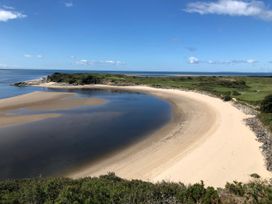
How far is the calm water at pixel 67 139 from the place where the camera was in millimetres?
18406

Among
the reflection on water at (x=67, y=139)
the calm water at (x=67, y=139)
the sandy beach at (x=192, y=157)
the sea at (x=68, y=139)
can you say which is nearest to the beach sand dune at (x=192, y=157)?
the sandy beach at (x=192, y=157)

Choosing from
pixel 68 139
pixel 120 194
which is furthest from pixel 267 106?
pixel 120 194

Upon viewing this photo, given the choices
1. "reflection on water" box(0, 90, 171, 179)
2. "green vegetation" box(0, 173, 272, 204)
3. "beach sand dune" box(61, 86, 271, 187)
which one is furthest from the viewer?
"reflection on water" box(0, 90, 171, 179)

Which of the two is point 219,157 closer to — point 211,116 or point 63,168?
point 63,168

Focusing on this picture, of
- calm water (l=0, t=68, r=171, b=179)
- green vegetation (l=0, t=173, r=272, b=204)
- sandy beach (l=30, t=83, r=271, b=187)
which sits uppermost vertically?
green vegetation (l=0, t=173, r=272, b=204)

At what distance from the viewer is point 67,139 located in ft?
79.7

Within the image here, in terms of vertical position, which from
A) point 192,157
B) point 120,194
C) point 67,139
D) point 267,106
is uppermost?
point 120,194

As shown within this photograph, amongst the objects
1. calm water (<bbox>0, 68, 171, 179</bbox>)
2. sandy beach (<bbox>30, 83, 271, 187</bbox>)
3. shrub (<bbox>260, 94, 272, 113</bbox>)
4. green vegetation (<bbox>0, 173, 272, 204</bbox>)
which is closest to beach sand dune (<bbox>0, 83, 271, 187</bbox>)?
sandy beach (<bbox>30, 83, 271, 187</bbox>)

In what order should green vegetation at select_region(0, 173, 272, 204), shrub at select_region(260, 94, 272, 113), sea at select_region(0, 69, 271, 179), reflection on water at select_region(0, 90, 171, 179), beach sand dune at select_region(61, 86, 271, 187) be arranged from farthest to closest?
shrub at select_region(260, 94, 272, 113) < reflection on water at select_region(0, 90, 171, 179) < sea at select_region(0, 69, 271, 179) < beach sand dune at select_region(61, 86, 271, 187) < green vegetation at select_region(0, 173, 272, 204)

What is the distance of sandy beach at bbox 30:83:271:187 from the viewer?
16.5 m

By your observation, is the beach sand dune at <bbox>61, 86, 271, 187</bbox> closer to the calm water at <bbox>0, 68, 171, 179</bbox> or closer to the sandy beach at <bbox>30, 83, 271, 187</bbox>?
the sandy beach at <bbox>30, 83, 271, 187</bbox>

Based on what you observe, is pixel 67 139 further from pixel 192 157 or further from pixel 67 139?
pixel 192 157

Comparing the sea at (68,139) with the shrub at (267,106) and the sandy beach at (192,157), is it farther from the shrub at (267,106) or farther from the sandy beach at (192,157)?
the shrub at (267,106)

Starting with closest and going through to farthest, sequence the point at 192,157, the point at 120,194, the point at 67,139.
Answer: the point at 120,194
the point at 192,157
the point at 67,139
